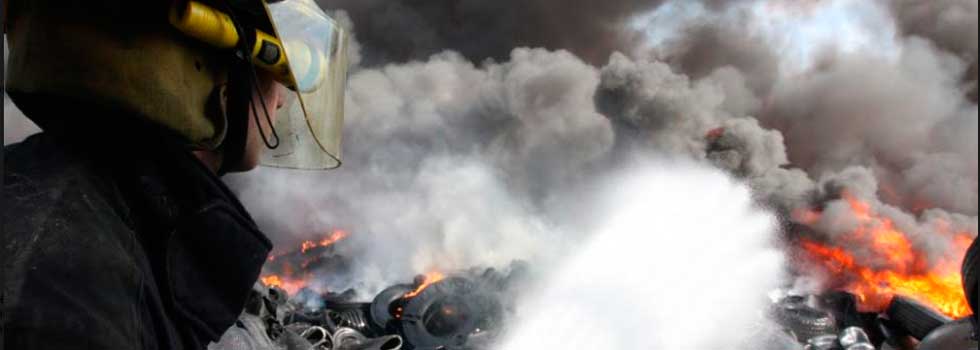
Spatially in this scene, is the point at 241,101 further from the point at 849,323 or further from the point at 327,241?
the point at 327,241

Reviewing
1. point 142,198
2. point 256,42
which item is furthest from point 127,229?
point 256,42

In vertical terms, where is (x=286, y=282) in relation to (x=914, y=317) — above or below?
below

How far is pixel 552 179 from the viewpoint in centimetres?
1609

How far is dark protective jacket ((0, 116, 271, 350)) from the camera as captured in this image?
1050mm

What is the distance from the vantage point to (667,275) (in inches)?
383

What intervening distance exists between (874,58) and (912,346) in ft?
32.7

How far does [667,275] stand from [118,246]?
938 cm

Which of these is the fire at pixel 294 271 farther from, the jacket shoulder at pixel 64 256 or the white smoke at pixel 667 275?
the jacket shoulder at pixel 64 256

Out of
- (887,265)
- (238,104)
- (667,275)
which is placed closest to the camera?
(238,104)

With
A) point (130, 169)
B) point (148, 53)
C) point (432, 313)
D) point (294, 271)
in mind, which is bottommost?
point (130, 169)

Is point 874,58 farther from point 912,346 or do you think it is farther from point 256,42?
point 256,42

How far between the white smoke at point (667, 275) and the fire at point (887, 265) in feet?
4.60

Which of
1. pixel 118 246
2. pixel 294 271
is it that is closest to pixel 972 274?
pixel 118 246

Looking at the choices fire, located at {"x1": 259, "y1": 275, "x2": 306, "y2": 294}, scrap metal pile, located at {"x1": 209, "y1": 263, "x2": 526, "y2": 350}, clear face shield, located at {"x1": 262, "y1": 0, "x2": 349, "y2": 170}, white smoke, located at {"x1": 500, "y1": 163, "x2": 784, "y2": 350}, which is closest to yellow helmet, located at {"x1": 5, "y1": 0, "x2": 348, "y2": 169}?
clear face shield, located at {"x1": 262, "y1": 0, "x2": 349, "y2": 170}
